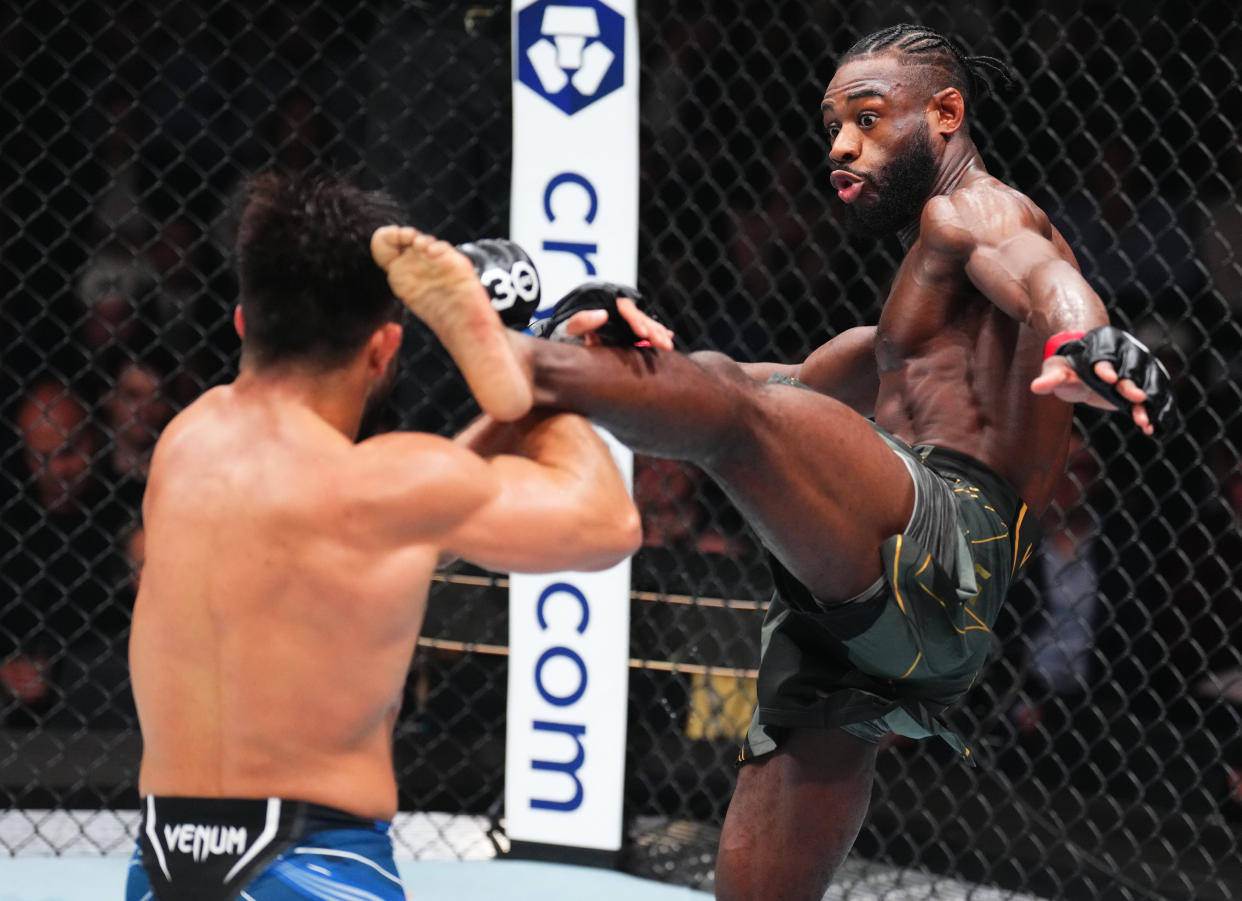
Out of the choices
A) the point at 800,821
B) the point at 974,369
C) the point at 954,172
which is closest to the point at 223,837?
the point at 800,821

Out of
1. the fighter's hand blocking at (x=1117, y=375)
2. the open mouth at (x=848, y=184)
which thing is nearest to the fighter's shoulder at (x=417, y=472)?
the fighter's hand blocking at (x=1117, y=375)

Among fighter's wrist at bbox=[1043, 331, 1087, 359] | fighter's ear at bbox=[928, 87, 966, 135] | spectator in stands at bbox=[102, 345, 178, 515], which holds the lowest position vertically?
spectator in stands at bbox=[102, 345, 178, 515]

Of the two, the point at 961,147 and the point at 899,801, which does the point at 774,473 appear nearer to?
the point at 961,147

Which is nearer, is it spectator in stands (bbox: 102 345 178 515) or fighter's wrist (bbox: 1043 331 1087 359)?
fighter's wrist (bbox: 1043 331 1087 359)

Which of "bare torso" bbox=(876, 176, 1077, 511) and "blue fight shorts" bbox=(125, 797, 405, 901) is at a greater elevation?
"bare torso" bbox=(876, 176, 1077, 511)

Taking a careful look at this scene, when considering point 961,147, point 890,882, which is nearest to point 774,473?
point 961,147

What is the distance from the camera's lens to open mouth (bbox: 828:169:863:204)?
1992mm

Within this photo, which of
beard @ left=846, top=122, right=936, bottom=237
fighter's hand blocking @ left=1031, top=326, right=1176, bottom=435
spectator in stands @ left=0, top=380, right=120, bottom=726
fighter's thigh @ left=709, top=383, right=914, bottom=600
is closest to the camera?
fighter's hand blocking @ left=1031, top=326, right=1176, bottom=435

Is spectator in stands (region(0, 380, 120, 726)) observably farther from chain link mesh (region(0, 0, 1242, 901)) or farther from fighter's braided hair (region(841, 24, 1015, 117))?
fighter's braided hair (region(841, 24, 1015, 117))

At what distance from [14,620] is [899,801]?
2.23 meters

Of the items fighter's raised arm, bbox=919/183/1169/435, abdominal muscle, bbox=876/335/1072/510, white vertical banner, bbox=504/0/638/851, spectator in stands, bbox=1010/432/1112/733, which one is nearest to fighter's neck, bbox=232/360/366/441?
fighter's raised arm, bbox=919/183/1169/435

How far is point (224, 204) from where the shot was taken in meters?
3.49

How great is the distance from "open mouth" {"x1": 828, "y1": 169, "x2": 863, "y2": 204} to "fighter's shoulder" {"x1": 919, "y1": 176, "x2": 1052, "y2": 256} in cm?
12

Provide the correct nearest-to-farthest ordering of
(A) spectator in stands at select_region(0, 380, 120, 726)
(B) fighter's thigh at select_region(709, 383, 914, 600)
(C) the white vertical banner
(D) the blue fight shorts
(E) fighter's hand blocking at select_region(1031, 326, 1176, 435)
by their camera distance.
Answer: (D) the blue fight shorts
(E) fighter's hand blocking at select_region(1031, 326, 1176, 435)
(B) fighter's thigh at select_region(709, 383, 914, 600)
(C) the white vertical banner
(A) spectator in stands at select_region(0, 380, 120, 726)
